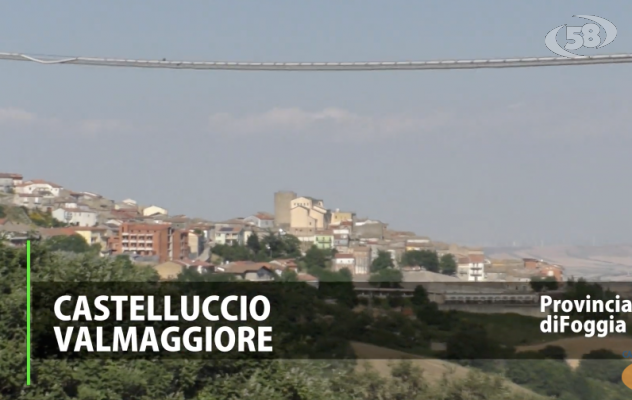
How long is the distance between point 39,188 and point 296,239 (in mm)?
9497

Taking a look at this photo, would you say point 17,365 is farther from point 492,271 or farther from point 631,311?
point 492,271

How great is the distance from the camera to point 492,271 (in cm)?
809

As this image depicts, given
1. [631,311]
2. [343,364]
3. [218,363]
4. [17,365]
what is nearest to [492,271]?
[343,364]

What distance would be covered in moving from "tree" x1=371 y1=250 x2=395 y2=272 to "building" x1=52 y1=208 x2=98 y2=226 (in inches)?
229

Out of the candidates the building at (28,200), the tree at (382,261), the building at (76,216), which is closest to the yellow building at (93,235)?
the building at (76,216)

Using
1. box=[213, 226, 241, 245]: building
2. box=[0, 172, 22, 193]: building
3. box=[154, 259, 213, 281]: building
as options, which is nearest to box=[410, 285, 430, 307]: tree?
box=[154, 259, 213, 281]: building

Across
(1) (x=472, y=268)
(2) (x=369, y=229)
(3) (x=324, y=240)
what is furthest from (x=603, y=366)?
(3) (x=324, y=240)

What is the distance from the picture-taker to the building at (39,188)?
15.9 m

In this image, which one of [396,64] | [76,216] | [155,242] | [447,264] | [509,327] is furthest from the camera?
[76,216]

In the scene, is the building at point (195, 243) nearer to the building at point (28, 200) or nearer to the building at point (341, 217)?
the building at point (341, 217)

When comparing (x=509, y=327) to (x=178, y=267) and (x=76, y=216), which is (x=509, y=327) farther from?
(x=76, y=216)

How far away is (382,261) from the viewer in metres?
8.77

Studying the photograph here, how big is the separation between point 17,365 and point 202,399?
1202mm

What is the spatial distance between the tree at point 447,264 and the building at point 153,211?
4.32m
